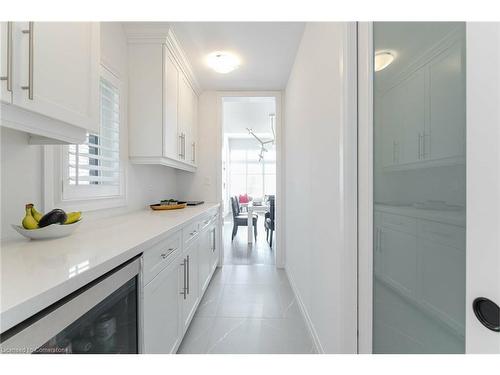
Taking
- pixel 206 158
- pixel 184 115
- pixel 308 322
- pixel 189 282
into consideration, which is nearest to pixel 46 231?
pixel 189 282

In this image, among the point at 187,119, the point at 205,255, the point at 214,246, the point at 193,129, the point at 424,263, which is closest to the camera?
the point at 424,263

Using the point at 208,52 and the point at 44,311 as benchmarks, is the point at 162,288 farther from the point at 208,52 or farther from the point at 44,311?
the point at 208,52

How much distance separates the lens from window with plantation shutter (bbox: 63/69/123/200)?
152 cm

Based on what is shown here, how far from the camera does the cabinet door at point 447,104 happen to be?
0.60m

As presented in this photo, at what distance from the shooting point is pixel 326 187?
1539mm

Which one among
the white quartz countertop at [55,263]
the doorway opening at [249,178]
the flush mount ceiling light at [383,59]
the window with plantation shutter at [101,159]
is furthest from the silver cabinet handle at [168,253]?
the doorway opening at [249,178]

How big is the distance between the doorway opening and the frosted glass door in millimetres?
2430

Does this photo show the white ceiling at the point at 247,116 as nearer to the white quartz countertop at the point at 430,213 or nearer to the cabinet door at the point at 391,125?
the cabinet door at the point at 391,125

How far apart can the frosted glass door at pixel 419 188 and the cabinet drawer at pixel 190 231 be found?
1.18m

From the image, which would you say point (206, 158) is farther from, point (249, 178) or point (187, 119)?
point (249, 178)

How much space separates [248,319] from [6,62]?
2147 millimetres

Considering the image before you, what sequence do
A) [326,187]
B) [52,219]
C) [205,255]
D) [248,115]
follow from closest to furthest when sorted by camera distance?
1. [52,219]
2. [326,187]
3. [205,255]
4. [248,115]

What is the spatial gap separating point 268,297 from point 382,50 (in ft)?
7.49

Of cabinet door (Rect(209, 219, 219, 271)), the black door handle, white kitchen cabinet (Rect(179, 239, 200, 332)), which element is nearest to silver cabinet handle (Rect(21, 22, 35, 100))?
white kitchen cabinet (Rect(179, 239, 200, 332))
